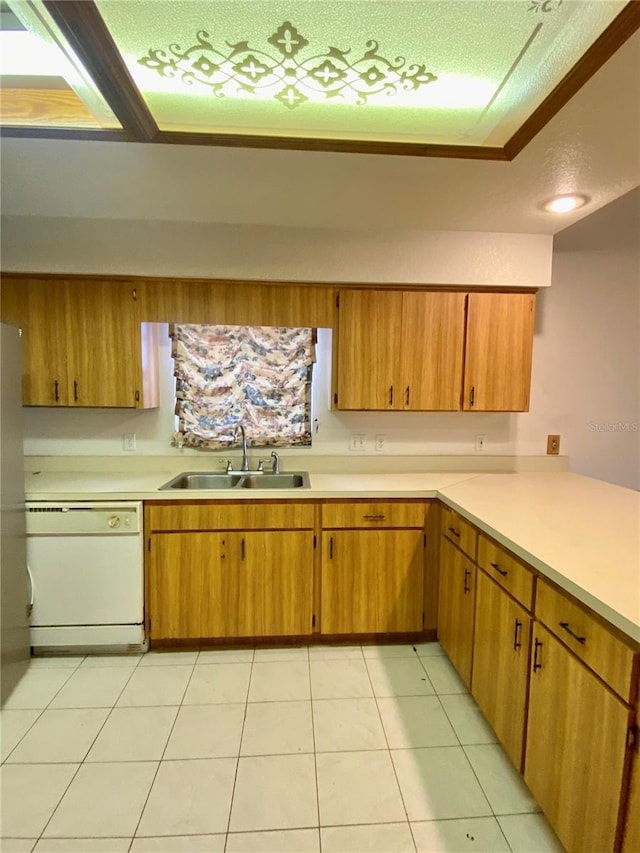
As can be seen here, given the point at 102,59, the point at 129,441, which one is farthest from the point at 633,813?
the point at 129,441

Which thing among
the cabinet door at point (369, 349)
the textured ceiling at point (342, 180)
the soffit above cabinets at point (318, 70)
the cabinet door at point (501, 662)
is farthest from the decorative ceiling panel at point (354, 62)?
the cabinet door at point (501, 662)

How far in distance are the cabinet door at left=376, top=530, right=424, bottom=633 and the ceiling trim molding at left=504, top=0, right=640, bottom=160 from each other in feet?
6.01

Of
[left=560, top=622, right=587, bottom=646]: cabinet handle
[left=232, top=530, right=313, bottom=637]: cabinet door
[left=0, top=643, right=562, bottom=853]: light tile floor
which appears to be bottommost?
[left=0, top=643, right=562, bottom=853]: light tile floor

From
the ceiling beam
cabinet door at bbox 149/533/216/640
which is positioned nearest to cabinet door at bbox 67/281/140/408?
cabinet door at bbox 149/533/216/640

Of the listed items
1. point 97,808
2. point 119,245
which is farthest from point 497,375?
point 97,808

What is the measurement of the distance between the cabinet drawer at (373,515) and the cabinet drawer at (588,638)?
94 cm

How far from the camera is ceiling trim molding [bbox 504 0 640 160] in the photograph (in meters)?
1.04

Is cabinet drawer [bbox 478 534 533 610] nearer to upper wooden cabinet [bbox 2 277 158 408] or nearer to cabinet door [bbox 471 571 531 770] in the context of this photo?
cabinet door [bbox 471 571 531 770]

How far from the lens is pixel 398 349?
2.45 meters

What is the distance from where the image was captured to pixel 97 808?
1.41m

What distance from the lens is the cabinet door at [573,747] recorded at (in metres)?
1.03

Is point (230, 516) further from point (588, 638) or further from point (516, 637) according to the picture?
point (588, 638)

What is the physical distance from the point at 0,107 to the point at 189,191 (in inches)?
27.8

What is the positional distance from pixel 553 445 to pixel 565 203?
1510 mm
